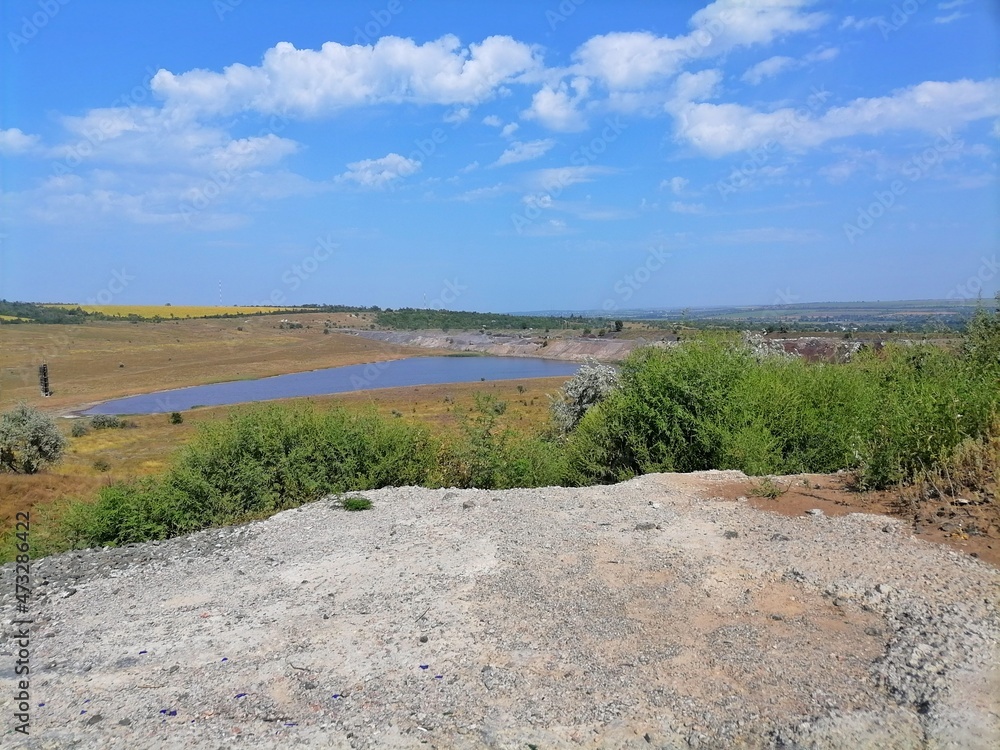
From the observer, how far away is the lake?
53750 mm

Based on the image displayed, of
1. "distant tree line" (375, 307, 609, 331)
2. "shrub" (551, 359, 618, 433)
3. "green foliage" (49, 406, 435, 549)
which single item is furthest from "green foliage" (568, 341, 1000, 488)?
"distant tree line" (375, 307, 609, 331)

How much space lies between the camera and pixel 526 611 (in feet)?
19.6

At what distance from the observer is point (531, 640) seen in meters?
5.43

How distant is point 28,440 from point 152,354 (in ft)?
196

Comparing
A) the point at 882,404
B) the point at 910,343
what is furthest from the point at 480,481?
the point at 910,343

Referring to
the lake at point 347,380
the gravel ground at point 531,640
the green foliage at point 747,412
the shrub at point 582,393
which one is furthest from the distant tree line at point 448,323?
the gravel ground at point 531,640

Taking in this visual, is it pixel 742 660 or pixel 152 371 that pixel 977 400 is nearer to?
pixel 742 660

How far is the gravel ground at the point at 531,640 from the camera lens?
4262 millimetres

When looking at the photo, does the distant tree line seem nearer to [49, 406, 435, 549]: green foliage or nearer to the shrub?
the shrub

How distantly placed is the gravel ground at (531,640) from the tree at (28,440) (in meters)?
20.3

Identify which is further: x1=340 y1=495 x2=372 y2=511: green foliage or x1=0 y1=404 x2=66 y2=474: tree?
x1=0 y1=404 x2=66 y2=474: tree

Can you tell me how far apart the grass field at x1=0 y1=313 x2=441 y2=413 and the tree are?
24054 mm

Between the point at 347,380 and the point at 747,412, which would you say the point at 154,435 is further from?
the point at 747,412

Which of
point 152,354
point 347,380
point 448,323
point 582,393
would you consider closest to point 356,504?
point 582,393
